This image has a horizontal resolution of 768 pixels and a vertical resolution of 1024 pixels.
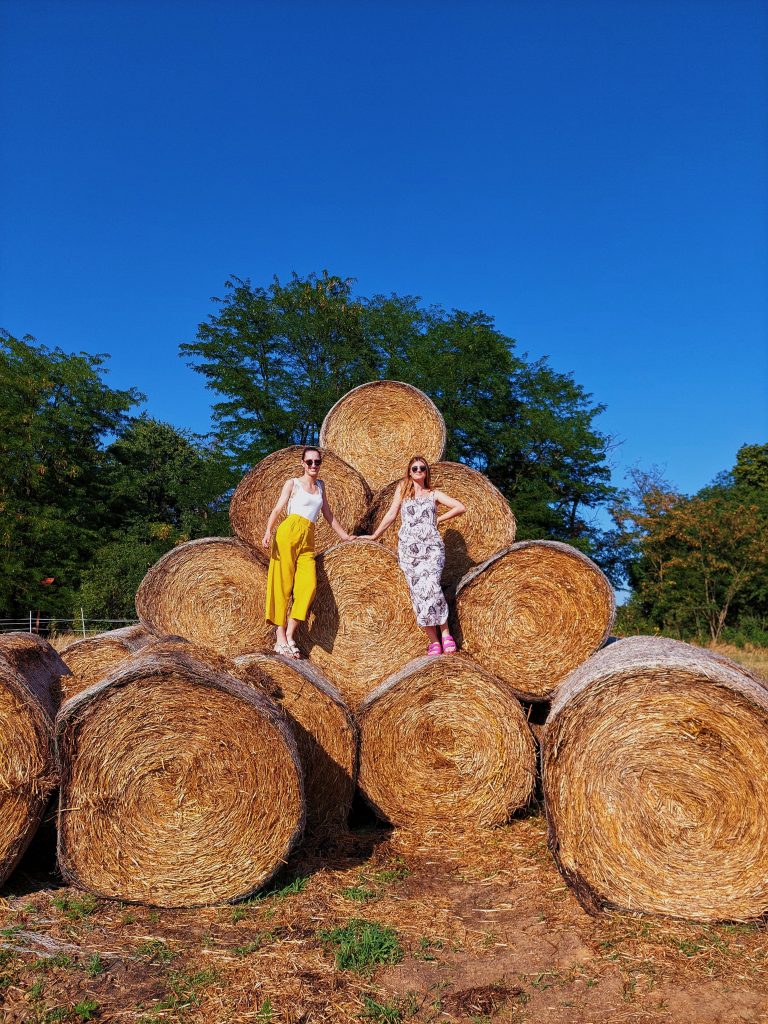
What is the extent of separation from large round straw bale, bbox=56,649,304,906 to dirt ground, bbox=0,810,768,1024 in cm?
18

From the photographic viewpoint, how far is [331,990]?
315 cm

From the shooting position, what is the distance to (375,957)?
3.44 metres

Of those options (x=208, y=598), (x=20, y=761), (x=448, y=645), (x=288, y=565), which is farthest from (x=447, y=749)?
(x=20, y=761)

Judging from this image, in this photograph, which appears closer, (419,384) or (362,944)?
(362,944)

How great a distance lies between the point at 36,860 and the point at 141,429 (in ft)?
98.8

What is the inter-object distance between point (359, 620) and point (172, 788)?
7.62ft

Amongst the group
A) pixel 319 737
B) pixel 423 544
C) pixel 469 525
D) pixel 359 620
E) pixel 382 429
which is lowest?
pixel 319 737

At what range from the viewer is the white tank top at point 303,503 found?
20.1ft

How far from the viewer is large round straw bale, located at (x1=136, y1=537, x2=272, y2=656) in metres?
6.34

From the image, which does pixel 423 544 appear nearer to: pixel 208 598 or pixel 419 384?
pixel 208 598

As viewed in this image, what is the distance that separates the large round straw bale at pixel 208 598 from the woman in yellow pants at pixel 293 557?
0.79ft

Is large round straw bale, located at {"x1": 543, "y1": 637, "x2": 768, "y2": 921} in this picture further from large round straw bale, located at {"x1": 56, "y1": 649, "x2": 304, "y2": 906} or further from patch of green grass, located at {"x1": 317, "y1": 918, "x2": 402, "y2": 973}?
large round straw bale, located at {"x1": 56, "y1": 649, "x2": 304, "y2": 906}

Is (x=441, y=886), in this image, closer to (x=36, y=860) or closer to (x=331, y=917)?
(x=331, y=917)

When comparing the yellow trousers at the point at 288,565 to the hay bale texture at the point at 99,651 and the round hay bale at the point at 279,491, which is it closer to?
the round hay bale at the point at 279,491
